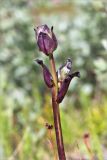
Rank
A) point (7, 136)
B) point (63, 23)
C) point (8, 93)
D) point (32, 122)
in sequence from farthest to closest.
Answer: point (63, 23) < point (8, 93) < point (32, 122) < point (7, 136)

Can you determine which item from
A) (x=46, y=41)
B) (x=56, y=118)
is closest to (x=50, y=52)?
(x=46, y=41)

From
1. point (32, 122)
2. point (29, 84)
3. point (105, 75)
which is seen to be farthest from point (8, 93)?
point (105, 75)

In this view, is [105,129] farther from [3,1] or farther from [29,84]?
[3,1]

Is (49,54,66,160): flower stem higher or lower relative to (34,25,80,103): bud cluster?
lower

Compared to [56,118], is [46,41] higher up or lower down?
higher up

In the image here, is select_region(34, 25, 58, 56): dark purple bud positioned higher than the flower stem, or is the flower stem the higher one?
select_region(34, 25, 58, 56): dark purple bud

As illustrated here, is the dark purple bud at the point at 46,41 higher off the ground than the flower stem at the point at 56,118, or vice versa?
the dark purple bud at the point at 46,41

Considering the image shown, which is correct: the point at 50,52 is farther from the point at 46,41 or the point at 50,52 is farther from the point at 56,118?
the point at 56,118

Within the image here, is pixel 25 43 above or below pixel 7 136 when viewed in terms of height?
above

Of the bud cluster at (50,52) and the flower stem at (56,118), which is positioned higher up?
the bud cluster at (50,52)

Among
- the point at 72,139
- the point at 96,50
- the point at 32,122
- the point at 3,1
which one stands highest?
the point at 3,1

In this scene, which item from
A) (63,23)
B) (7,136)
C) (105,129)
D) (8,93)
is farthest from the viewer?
(63,23)
